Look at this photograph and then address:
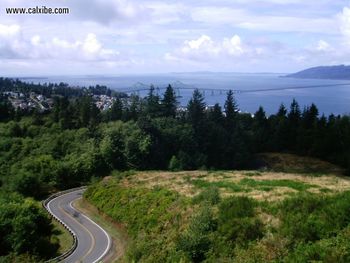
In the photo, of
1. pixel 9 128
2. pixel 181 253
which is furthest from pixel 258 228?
pixel 9 128

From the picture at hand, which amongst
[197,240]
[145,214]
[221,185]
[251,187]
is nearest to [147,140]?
[145,214]

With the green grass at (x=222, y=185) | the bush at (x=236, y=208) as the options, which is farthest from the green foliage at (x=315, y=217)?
the green grass at (x=222, y=185)

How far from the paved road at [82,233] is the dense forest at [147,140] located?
828cm

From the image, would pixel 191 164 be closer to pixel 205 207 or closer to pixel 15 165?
pixel 15 165

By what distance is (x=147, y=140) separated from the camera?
7081 cm

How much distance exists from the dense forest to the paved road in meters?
8.28

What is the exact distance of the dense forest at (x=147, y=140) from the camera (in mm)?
64375

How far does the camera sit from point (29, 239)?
3169 cm

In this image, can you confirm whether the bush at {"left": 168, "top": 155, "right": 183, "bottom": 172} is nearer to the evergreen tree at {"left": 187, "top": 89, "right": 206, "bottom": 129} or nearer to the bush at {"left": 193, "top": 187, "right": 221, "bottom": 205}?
the evergreen tree at {"left": 187, "top": 89, "right": 206, "bottom": 129}

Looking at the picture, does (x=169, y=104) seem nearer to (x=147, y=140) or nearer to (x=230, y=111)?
(x=230, y=111)

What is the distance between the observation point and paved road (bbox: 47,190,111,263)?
31875 mm

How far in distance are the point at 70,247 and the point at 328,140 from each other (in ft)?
193

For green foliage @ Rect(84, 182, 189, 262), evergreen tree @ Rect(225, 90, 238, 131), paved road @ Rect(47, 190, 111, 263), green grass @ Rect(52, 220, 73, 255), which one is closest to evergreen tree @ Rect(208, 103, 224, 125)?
evergreen tree @ Rect(225, 90, 238, 131)

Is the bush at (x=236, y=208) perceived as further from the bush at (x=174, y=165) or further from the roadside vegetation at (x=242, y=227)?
the bush at (x=174, y=165)
